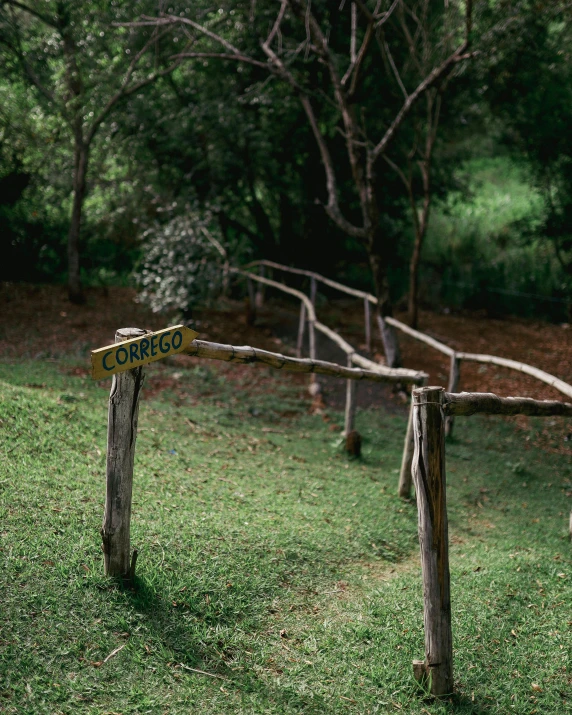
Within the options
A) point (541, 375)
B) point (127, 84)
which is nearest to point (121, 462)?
point (541, 375)

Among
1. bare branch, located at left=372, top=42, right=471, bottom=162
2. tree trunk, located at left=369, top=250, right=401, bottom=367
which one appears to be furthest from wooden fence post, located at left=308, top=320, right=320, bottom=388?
bare branch, located at left=372, top=42, right=471, bottom=162

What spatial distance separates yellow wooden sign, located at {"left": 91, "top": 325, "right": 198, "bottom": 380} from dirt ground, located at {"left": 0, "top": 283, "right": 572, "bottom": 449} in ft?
16.8

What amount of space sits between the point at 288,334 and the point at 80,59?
4.95 meters

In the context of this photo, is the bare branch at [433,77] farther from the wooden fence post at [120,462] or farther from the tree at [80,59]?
the wooden fence post at [120,462]

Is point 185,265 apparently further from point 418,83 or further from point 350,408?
point 418,83

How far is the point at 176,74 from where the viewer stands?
11.5 m

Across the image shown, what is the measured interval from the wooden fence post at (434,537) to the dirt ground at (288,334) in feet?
16.3

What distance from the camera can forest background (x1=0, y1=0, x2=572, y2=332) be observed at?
367 inches

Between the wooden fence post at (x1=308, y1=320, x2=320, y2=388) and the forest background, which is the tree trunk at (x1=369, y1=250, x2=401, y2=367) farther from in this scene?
the wooden fence post at (x1=308, y1=320, x2=320, y2=388)

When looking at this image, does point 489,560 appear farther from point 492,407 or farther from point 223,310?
point 223,310

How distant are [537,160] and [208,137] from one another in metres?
6.25

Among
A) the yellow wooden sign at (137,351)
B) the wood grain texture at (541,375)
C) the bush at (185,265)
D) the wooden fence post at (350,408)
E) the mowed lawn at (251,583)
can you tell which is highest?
the bush at (185,265)

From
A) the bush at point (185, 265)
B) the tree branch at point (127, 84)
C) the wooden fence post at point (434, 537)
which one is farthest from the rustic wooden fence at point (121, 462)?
the tree branch at point (127, 84)

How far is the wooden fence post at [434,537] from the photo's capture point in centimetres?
277
